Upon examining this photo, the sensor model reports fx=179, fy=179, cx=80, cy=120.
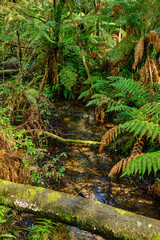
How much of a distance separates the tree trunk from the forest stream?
55cm

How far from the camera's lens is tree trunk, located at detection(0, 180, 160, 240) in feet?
3.92

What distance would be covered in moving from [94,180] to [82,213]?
4.02 ft

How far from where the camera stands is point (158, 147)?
2.67 meters

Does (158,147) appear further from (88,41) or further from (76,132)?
(88,41)

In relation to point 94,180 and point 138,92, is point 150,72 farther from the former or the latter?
point 94,180

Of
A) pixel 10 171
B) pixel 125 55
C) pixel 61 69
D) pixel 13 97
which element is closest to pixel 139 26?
pixel 125 55

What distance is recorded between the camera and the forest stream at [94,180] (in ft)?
7.01

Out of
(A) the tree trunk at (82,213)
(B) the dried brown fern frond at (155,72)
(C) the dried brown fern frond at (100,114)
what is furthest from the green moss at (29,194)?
(B) the dried brown fern frond at (155,72)

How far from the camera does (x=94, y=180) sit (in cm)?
253

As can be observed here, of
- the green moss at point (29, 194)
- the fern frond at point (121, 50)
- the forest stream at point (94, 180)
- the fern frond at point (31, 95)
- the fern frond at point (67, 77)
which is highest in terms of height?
the fern frond at point (121, 50)

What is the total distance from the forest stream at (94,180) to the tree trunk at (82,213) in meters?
0.55

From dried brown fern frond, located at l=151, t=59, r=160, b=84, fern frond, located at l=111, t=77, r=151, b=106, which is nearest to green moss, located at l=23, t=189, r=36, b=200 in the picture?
fern frond, located at l=111, t=77, r=151, b=106

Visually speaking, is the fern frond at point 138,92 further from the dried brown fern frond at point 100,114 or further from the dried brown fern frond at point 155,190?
the dried brown fern frond at point 155,190

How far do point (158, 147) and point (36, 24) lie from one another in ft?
12.0
